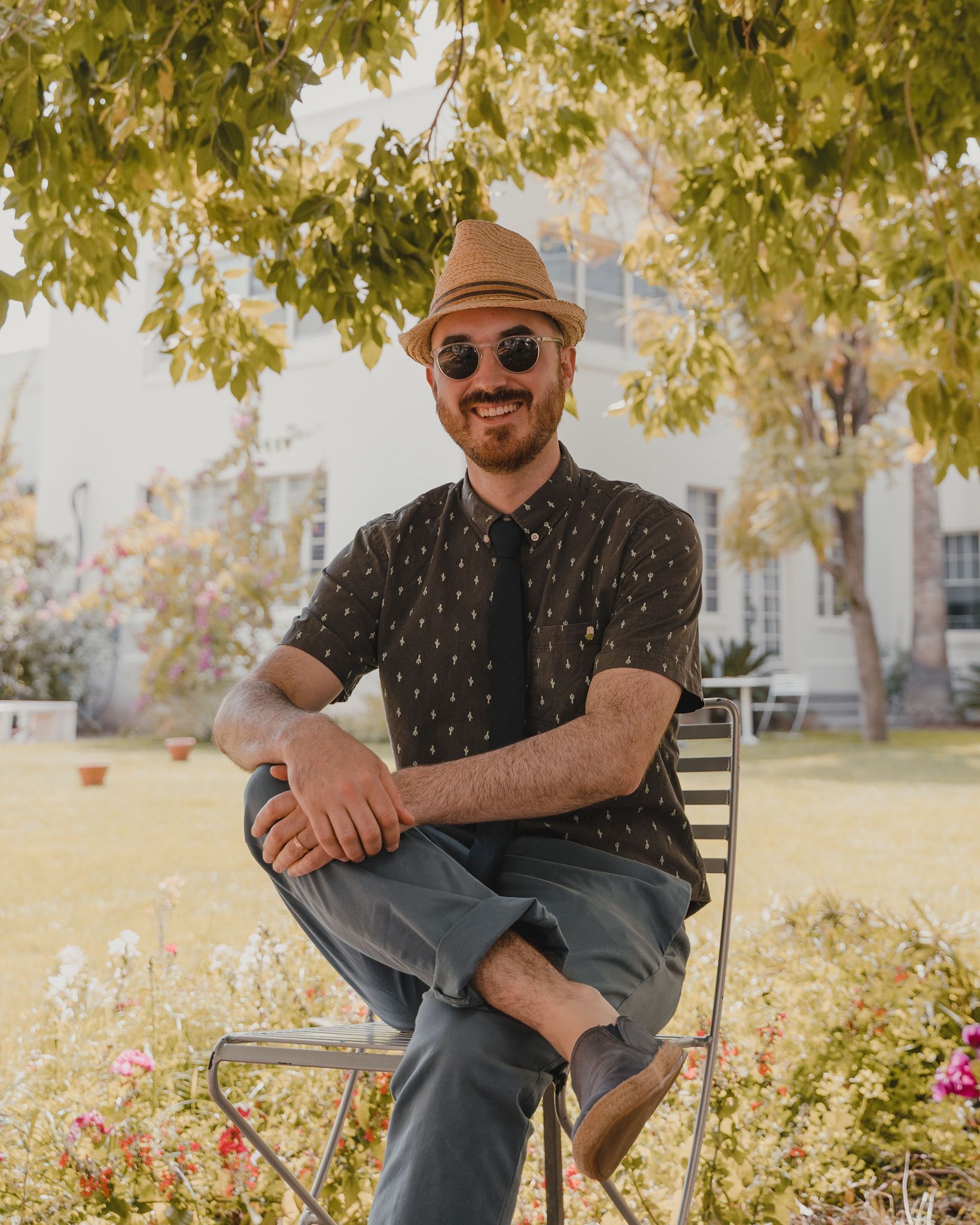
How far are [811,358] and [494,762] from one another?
11.5 m

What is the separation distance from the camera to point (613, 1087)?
1607mm

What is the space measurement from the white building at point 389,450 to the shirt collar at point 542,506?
1060 centimetres

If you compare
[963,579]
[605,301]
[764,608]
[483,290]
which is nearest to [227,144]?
[483,290]

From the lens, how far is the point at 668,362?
5207 millimetres

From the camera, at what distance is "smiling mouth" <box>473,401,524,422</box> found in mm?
2660

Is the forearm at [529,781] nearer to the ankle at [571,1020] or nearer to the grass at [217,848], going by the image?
the ankle at [571,1020]

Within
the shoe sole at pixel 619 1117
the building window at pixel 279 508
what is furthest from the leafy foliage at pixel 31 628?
the shoe sole at pixel 619 1117

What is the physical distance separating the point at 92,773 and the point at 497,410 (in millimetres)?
7985

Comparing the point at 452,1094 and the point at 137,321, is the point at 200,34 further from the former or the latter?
the point at 137,321

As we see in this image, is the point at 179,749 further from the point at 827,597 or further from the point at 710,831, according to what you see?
the point at 827,597

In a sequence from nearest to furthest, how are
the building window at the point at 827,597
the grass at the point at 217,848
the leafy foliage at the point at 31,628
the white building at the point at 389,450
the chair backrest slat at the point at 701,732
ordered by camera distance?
1. the chair backrest slat at the point at 701,732
2. the grass at the point at 217,848
3. the white building at the point at 389,450
4. the leafy foliage at the point at 31,628
5. the building window at the point at 827,597

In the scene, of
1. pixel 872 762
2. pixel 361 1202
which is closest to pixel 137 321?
pixel 872 762

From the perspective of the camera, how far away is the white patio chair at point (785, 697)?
15.0 meters

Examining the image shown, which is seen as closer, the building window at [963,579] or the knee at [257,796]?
the knee at [257,796]
